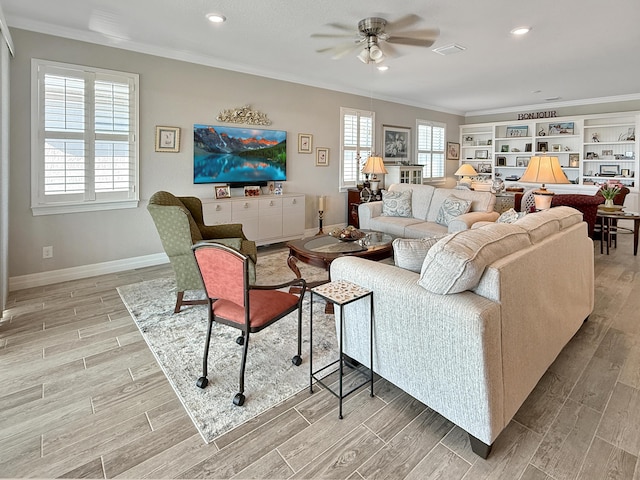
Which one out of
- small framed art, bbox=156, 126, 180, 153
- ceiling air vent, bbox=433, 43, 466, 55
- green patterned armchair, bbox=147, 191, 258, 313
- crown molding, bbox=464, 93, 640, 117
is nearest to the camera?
green patterned armchair, bbox=147, 191, 258, 313

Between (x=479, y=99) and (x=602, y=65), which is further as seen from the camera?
(x=479, y=99)

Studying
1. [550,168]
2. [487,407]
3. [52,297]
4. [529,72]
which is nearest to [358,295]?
[487,407]

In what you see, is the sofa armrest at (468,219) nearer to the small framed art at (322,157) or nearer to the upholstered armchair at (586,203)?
the upholstered armchair at (586,203)

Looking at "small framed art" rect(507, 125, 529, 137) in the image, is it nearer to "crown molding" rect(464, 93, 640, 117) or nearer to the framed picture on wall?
"crown molding" rect(464, 93, 640, 117)

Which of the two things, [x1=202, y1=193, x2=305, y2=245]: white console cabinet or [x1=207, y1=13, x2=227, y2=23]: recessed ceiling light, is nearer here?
[x1=207, y1=13, x2=227, y2=23]: recessed ceiling light

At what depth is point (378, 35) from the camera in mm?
3627

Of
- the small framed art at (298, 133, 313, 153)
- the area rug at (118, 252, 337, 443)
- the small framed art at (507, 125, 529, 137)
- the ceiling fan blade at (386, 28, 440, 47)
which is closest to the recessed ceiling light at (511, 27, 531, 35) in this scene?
the ceiling fan blade at (386, 28, 440, 47)

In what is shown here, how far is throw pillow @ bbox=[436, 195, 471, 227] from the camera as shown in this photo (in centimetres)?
494

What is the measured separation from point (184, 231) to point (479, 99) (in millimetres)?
6987

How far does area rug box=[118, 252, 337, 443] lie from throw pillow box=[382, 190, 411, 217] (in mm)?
2425

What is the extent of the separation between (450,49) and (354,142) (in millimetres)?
2810

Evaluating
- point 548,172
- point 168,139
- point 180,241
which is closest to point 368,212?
point 548,172

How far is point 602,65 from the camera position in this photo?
511cm

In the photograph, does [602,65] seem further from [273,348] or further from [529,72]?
[273,348]
